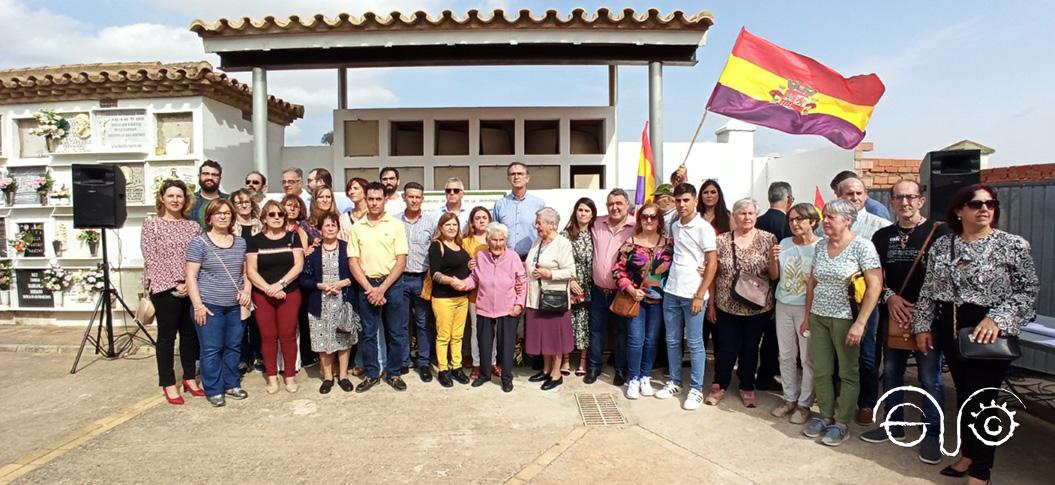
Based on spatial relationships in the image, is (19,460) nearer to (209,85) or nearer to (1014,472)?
(209,85)

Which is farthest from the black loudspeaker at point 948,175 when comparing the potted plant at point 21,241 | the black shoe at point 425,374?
the potted plant at point 21,241

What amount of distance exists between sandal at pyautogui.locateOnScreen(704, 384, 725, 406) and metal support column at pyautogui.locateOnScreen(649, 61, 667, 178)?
8.66ft

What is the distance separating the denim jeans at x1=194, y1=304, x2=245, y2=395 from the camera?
430 cm

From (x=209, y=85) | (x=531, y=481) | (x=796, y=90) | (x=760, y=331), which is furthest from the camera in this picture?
(x=209, y=85)

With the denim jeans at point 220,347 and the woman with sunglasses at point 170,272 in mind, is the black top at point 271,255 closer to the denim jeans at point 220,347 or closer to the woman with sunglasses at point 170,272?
the denim jeans at point 220,347

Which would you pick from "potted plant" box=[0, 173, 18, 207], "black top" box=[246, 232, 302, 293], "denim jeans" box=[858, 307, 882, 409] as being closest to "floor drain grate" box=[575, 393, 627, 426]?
"denim jeans" box=[858, 307, 882, 409]

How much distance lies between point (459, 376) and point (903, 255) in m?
3.56

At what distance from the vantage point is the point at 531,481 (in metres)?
3.08

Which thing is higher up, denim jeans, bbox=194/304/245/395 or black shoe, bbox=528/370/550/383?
denim jeans, bbox=194/304/245/395

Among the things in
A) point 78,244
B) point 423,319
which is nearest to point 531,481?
point 423,319

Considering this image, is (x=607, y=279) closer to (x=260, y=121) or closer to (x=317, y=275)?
(x=317, y=275)

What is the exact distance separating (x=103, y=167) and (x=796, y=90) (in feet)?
23.6

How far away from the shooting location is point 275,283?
441 centimetres

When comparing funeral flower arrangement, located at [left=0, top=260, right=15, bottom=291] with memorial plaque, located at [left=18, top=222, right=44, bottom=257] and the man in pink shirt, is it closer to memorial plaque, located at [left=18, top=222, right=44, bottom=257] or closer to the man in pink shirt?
memorial plaque, located at [left=18, top=222, right=44, bottom=257]
